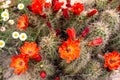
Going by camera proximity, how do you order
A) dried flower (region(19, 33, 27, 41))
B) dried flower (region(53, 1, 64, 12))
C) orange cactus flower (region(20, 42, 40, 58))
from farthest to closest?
1. dried flower (region(19, 33, 27, 41))
2. dried flower (region(53, 1, 64, 12))
3. orange cactus flower (region(20, 42, 40, 58))

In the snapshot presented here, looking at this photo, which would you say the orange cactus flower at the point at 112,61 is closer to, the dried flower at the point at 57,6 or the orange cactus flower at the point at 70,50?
the orange cactus flower at the point at 70,50

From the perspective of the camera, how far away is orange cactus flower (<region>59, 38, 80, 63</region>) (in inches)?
127

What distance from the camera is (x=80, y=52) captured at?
3332 mm

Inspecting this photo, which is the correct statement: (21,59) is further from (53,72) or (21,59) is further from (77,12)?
(77,12)

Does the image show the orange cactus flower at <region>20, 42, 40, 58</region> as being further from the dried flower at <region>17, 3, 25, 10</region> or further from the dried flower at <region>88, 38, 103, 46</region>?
the dried flower at <region>17, 3, 25, 10</region>

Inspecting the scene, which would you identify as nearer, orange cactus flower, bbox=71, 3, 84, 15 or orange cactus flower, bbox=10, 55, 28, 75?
orange cactus flower, bbox=10, 55, 28, 75

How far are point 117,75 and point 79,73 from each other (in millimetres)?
519

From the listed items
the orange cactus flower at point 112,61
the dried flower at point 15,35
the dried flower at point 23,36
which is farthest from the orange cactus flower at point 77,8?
the dried flower at point 15,35

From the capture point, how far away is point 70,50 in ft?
10.7

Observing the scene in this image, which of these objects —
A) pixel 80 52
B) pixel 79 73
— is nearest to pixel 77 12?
pixel 80 52

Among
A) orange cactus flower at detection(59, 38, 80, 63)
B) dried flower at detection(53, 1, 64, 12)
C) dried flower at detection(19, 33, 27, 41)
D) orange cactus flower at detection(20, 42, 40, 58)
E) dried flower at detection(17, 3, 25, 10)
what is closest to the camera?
orange cactus flower at detection(59, 38, 80, 63)

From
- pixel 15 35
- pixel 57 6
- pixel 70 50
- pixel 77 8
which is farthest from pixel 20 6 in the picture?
pixel 70 50

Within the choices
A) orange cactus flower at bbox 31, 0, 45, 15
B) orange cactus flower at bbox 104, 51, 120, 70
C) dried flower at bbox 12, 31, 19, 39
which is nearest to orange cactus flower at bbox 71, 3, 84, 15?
orange cactus flower at bbox 31, 0, 45, 15

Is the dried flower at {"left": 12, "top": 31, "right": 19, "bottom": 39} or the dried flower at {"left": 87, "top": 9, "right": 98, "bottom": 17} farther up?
the dried flower at {"left": 87, "top": 9, "right": 98, "bottom": 17}
